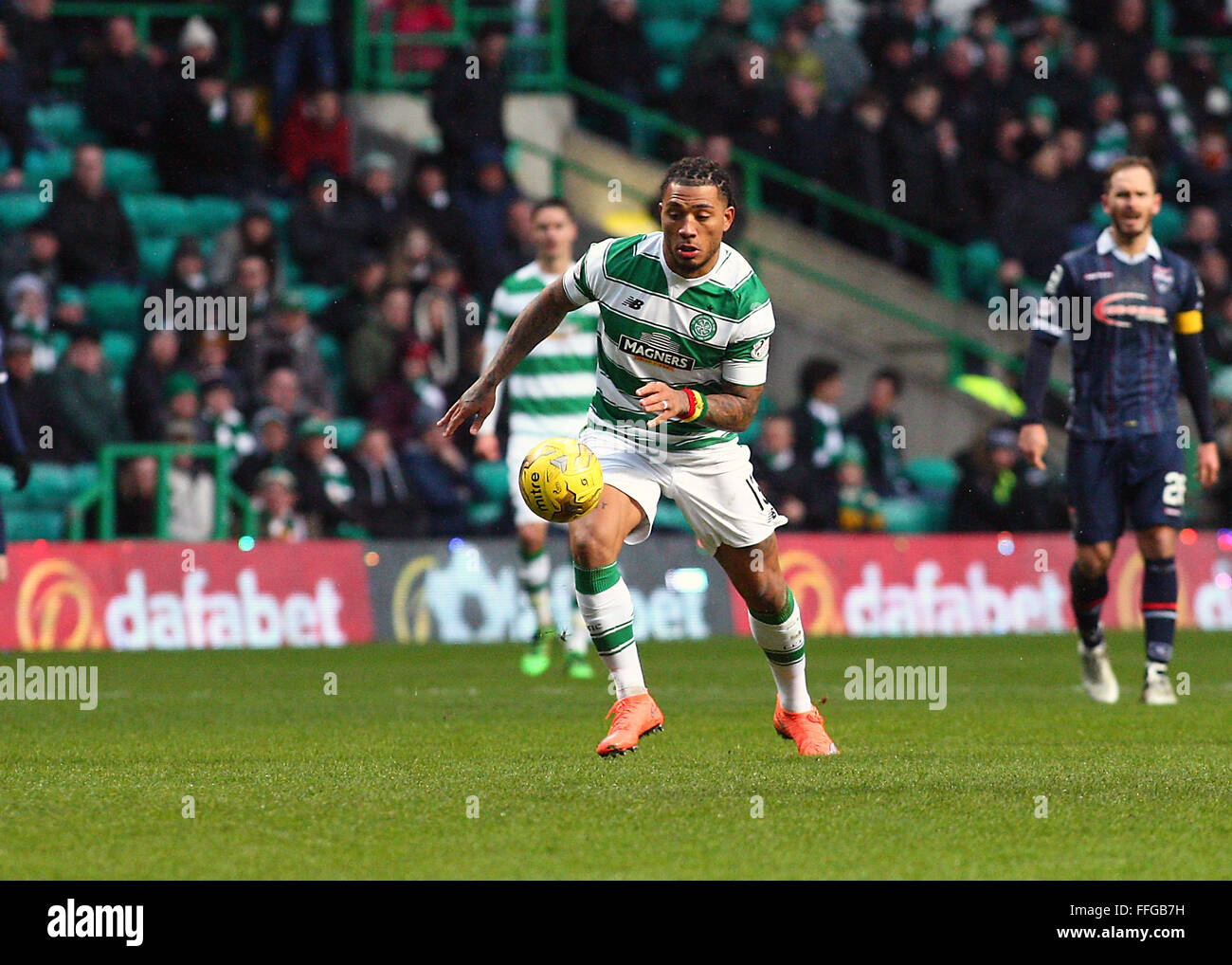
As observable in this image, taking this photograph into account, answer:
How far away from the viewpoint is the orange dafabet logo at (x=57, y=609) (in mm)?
13656

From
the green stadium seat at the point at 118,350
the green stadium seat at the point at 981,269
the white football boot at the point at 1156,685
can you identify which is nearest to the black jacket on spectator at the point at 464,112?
the green stadium seat at the point at 118,350

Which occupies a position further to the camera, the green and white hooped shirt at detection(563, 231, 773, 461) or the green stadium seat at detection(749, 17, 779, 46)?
the green stadium seat at detection(749, 17, 779, 46)

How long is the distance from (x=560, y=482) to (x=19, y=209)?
1133 centimetres

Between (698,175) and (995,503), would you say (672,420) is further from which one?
(995,503)

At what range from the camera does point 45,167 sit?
17781mm

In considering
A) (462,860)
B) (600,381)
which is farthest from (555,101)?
(462,860)

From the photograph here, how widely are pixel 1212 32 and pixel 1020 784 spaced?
60.4 feet

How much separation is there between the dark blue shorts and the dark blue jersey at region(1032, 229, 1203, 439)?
0.07m

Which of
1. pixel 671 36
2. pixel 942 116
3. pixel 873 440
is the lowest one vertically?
pixel 873 440

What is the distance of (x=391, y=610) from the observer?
48.3 ft

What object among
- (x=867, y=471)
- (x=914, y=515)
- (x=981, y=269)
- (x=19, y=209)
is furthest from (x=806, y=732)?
(x=981, y=269)

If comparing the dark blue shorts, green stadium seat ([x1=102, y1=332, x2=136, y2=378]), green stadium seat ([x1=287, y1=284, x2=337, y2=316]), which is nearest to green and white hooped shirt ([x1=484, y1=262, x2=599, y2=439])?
the dark blue shorts

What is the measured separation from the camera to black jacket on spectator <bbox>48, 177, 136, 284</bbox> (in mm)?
16375

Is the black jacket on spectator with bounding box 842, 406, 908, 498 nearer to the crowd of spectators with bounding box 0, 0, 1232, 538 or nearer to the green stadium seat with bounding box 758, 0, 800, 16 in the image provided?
the crowd of spectators with bounding box 0, 0, 1232, 538
